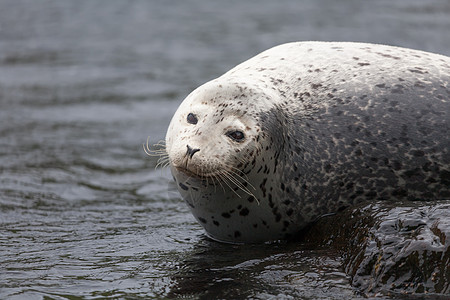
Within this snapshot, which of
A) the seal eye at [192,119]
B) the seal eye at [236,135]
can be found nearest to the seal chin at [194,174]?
the seal eye at [236,135]

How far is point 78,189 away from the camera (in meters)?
8.78

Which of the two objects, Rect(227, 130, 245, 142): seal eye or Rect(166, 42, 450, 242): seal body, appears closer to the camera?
Rect(227, 130, 245, 142): seal eye

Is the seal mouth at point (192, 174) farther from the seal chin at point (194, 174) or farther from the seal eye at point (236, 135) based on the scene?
the seal eye at point (236, 135)

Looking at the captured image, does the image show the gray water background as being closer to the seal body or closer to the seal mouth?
the seal body

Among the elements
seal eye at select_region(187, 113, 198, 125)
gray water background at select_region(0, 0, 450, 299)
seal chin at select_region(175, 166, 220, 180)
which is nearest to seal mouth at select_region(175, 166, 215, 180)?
seal chin at select_region(175, 166, 220, 180)

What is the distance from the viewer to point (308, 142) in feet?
21.4

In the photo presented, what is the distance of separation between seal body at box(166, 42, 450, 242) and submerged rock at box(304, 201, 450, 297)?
0.68 metres

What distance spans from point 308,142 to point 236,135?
755mm

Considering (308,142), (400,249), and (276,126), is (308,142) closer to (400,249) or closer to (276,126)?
(276,126)

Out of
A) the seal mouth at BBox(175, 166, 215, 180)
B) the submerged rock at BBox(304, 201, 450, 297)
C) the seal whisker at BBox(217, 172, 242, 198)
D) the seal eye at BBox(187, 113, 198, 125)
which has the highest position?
the seal eye at BBox(187, 113, 198, 125)

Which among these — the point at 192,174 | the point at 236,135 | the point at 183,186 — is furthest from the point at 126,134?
the point at 192,174

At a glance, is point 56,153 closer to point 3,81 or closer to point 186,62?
point 3,81

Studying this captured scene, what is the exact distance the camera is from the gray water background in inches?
213

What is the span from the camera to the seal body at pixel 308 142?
613 cm
